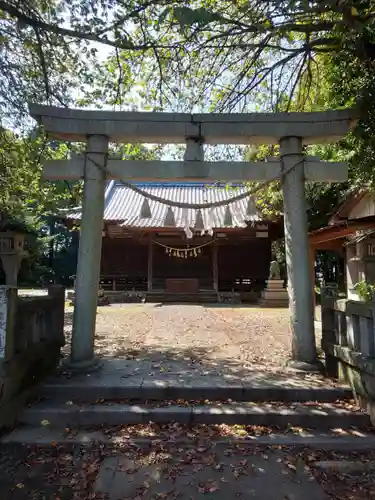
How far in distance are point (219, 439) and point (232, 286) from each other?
1503 cm

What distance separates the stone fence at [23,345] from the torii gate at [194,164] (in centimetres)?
45

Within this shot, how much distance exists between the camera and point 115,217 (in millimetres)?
17438

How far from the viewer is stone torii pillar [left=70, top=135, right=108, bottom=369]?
4.76m

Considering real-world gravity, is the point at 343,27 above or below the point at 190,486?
above

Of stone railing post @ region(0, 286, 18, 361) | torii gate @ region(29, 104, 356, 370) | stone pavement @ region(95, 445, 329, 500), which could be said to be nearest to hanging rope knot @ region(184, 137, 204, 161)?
torii gate @ region(29, 104, 356, 370)

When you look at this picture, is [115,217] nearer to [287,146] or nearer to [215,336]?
[215,336]

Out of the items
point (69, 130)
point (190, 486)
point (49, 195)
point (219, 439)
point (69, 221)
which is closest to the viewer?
point (190, 486)

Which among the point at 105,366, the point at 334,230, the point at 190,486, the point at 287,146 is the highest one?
the point at 287,146

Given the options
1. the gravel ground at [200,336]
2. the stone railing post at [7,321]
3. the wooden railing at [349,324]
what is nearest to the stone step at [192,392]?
the wooden railing at [349,324]

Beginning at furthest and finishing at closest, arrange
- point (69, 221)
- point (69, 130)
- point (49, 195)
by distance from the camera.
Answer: point (69, 221), point (49, 195), point (69, 130)

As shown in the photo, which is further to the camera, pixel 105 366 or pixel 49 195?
pixel 49 195

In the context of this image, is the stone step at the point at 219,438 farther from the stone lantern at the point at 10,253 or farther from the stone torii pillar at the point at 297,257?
the stone lantern at the point at 10,253

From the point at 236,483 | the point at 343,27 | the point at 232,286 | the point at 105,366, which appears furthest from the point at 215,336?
the point at 232,286

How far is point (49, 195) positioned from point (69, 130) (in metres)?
5.35
